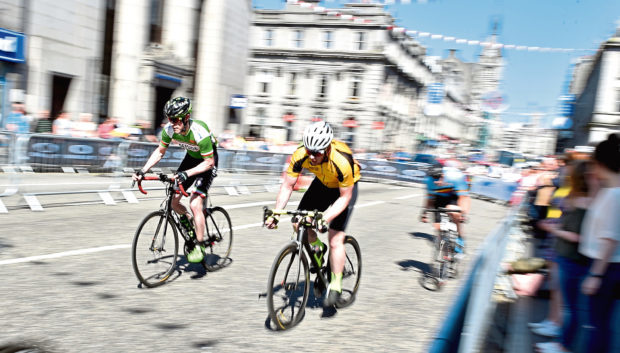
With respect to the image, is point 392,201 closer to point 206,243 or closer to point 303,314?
point 206,243

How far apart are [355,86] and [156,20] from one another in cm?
3266

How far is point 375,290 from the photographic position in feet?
21.7

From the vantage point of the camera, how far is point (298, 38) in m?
59.1

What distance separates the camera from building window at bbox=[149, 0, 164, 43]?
2772cm

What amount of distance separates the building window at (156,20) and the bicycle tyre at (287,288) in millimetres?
25380

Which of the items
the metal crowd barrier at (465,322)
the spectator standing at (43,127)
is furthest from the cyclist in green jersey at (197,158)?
the spectator standing at (43,127)

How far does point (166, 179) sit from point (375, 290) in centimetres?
Result: 292

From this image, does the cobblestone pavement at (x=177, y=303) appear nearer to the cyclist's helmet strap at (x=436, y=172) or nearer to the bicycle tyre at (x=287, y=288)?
the bicycle tyre at (x=287, y=288)

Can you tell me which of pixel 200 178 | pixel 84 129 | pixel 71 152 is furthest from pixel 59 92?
pixel 200 178

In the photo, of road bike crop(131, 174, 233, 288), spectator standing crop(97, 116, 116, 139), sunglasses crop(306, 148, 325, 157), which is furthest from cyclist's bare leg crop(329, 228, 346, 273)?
spectator standing crop(97, 116, 116, 139)

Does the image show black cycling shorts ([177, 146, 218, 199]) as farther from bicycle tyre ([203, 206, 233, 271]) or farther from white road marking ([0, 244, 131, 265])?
white road marking ([0, 244, 131, 265])

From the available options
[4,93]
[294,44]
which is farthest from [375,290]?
[294,44]

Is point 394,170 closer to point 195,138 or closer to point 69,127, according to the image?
point 69,127

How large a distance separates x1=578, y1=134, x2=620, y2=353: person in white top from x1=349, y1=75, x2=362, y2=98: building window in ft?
177
